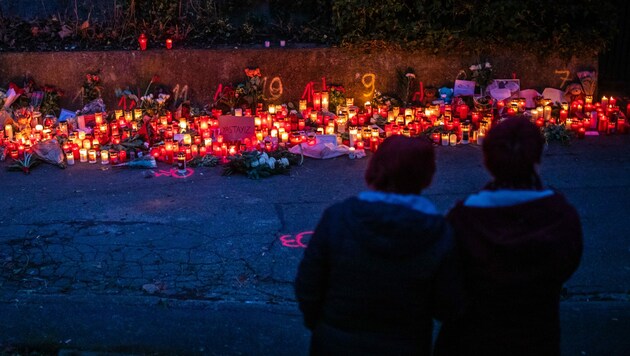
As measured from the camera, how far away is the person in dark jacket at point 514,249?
8.55ft

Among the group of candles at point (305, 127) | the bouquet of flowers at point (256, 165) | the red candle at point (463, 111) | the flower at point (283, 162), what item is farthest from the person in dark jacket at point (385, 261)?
the red candle at point (463, 111)

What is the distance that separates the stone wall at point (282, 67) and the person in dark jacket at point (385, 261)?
7.51 m

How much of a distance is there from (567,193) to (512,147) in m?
4.58

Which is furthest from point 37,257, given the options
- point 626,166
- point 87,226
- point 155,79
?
point 626,166

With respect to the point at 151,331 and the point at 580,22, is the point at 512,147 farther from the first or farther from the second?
the point at 580,22

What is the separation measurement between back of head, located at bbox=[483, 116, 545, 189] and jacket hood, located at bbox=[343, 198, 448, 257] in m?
0.33

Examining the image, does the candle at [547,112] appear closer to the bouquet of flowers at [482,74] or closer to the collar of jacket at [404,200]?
the bouquet of flowers at [482,74]

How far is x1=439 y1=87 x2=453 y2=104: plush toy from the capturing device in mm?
9859

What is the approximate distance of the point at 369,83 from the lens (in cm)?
1007

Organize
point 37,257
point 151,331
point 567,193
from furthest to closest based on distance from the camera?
point 567,193 < point 37,257 < point 151,331

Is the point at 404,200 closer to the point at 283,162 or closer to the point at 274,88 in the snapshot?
the point at 283,162

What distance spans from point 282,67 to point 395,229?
25.5 ft

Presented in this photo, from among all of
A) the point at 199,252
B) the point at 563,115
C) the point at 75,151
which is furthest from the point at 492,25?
the point at 199,252

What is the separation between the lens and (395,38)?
10016 mm
